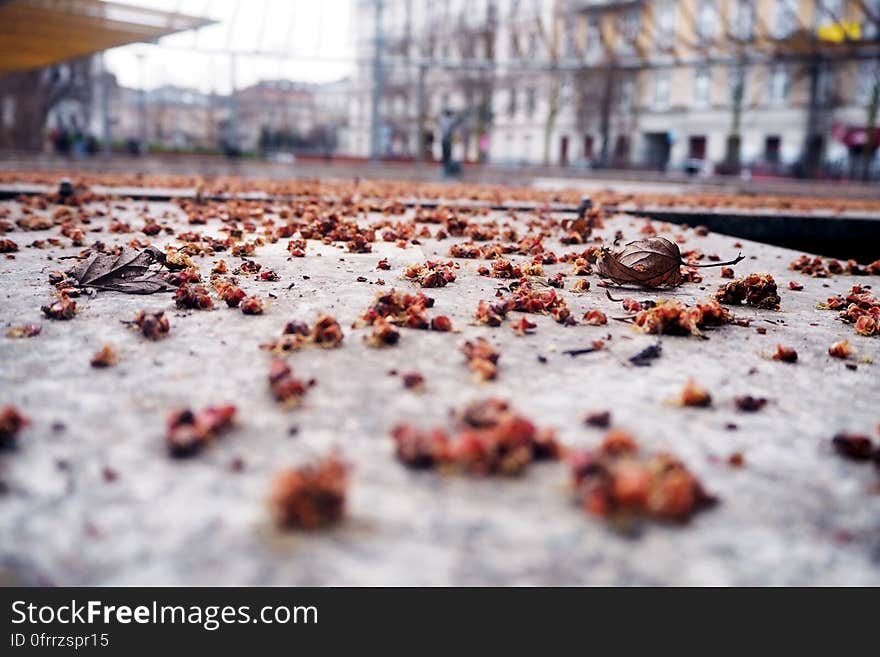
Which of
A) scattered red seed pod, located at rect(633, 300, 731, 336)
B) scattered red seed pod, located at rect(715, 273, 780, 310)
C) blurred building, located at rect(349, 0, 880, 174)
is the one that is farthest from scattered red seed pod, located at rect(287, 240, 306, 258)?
blurred building, located at rect(349, 0, 880, 174)

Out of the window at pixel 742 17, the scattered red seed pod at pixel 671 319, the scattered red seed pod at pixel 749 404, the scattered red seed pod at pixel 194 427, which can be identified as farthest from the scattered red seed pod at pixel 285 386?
the window at pixel 742 17

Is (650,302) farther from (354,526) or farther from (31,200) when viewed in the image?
(31,200)

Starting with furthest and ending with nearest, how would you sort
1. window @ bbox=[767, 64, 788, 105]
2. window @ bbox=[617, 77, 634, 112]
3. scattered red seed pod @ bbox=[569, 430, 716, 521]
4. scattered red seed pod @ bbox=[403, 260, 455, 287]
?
window @ bbox=[617, 77, 634, 112] < window @ bbox=[767, 64, 788, 105] < scattered red seed pod @ bbox=[403, 260, 455, 287] < scattered red seed pod @ bbox=[569, 430, 716, 521]

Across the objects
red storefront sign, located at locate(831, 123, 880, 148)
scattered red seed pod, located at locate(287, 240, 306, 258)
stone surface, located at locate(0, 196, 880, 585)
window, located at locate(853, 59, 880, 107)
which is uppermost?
window, located at locate(853, 59, 880, 107)

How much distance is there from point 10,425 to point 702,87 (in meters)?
41.1

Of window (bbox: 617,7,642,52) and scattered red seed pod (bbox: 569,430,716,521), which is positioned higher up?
window (bbox: 617,7,642,52)

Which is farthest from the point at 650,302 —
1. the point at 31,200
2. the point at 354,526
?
the point at 31,200

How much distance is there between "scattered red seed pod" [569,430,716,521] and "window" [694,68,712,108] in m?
40.2

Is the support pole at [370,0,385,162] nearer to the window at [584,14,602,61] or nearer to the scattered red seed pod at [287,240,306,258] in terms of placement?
the scattered red seed pod at [287,240,306,258]

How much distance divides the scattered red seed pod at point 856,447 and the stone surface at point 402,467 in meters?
0.03

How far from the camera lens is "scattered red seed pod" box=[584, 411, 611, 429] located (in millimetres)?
1640

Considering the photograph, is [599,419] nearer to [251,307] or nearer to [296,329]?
[296,329]

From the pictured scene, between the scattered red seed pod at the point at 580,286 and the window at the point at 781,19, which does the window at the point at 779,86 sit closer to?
the window at the point at 781,19
